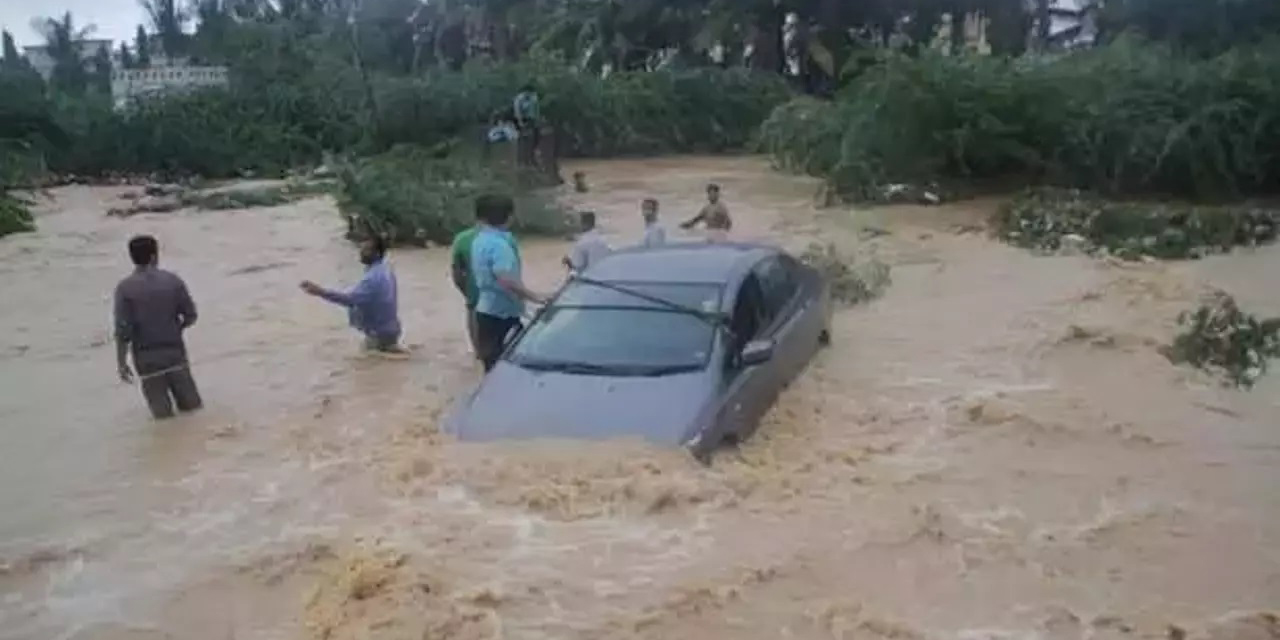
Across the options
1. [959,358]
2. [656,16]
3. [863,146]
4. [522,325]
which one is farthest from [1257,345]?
[656,16]

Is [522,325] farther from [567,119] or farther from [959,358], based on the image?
[567,119]

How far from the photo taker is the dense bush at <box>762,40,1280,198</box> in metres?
21.0

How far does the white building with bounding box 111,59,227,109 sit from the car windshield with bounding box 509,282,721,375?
106ft

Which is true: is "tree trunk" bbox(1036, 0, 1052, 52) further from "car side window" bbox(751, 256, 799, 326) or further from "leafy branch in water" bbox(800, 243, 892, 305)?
"car side window" bbox(751, 256, 799, 326)

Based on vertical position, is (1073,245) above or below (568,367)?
below

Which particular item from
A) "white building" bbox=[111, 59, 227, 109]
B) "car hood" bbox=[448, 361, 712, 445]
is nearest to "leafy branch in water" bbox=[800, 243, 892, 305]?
"car hood" bbox=[448, 361, 712, 445]

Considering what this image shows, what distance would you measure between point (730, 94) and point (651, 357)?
92.3ft

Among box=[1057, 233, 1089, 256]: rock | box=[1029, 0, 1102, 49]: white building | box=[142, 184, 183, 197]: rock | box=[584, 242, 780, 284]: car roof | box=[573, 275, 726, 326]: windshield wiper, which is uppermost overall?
box=[1029, 0, 1102, 49]: white building

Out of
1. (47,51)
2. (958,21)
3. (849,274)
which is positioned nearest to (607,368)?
(849,274)

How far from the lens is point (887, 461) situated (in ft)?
27.9

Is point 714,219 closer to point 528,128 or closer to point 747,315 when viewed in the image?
point 747,315

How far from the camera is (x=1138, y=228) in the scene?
17.4 m

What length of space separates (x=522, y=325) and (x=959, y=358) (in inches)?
143

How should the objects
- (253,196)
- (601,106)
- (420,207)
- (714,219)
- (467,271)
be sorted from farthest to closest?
(601,106)
(253,196)
(420,207)
(714,219)
(467,271)
